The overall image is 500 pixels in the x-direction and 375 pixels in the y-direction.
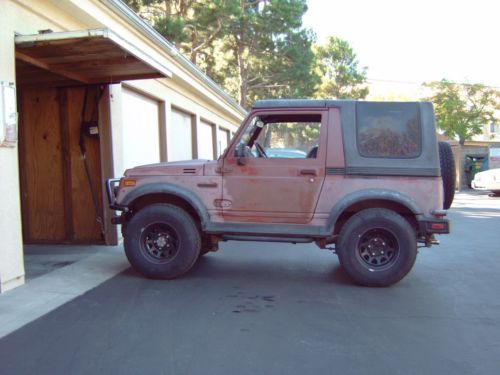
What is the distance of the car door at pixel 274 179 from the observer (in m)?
6.01

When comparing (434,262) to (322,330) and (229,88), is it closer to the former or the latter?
(322,330)

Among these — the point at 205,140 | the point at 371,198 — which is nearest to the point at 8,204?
the point at 371,198

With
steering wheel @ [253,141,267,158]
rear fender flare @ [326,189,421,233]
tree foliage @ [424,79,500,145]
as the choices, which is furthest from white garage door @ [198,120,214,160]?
tree foliage @ [424,79,500,145]

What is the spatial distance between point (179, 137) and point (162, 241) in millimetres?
7689

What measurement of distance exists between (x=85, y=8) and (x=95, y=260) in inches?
147

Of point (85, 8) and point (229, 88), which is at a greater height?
point (229, 88)

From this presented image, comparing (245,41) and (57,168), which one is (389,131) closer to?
(57,168)

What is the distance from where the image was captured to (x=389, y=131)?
5.98m

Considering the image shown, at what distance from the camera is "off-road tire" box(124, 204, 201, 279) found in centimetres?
618

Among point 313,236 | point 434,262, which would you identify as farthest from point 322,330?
point 434,262

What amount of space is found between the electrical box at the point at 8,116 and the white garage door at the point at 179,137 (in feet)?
20.4

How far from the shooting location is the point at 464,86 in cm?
3453

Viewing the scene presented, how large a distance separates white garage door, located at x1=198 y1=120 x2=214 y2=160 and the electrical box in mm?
10045

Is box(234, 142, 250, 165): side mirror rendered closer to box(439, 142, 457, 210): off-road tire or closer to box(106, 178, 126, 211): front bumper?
box(106, 178, 126, 211): front bumper
